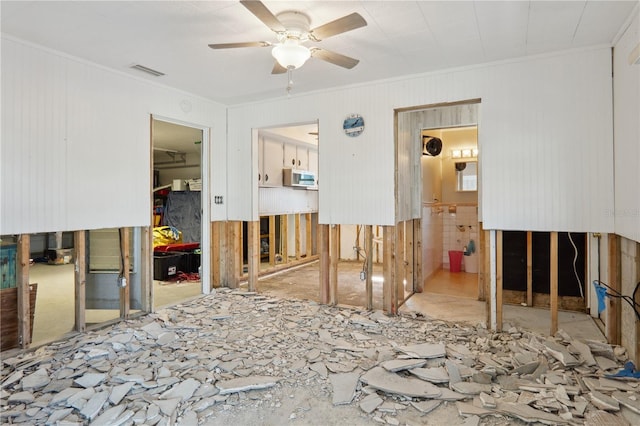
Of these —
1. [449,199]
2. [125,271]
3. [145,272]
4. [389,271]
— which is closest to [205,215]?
[145,272]

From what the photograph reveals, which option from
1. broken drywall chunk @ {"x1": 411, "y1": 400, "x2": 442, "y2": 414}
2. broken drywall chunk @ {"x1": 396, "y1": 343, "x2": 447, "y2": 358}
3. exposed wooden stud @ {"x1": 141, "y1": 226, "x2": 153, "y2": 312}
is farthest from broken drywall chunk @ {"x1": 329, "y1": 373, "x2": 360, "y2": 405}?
exposed wooden stud @ {"x1": 141, "y1": 226, "x2": 153, "y2": 312}

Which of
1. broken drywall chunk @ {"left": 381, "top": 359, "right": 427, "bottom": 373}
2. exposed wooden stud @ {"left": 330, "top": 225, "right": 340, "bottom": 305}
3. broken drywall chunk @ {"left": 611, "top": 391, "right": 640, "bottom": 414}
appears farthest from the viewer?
exposed wooden stud @ {"left": 330, "top": 225, "right": 340, "bottom": 305}

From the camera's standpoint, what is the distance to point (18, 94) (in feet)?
10.5

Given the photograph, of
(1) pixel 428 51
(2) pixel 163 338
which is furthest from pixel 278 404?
(1) pixel 428 51

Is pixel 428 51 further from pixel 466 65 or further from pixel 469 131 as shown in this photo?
pixel 469 131

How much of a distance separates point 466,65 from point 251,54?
228 cm

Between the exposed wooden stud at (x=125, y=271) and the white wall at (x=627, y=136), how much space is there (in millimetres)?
→ 4894

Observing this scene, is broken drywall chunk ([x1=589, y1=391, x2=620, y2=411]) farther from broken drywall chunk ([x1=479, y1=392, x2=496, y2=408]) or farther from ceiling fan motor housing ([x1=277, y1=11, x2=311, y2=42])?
ceiling fan motor housing ([x1=277, y1=11, x2=311, y2=42])

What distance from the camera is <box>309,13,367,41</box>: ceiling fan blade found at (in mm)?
2289

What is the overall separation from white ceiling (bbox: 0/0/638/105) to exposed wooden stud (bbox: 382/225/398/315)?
1.88m

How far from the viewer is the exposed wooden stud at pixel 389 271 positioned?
432 centimetres

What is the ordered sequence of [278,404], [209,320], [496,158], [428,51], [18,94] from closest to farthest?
[278,404], [18,94], [428,51], [496,158], [209,320]

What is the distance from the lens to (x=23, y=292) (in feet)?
10.8

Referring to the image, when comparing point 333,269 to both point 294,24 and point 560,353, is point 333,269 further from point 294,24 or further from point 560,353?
point 294,24
